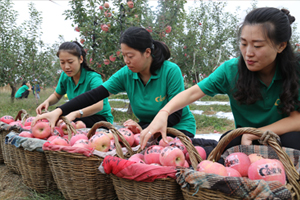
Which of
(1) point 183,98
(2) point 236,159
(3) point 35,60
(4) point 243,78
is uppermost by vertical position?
(3) point 35,60

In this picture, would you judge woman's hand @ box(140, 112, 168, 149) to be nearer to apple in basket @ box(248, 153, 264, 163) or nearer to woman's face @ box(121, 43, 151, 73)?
apple in basket @ box(248, 153, 264, 163)

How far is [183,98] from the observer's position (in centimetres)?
164

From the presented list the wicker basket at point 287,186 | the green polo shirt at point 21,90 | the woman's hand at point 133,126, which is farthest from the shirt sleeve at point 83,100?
the green polo shirt at point 21,90

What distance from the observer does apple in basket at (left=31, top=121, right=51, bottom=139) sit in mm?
2068

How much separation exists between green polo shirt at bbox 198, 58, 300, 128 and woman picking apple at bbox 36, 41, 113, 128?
130cm

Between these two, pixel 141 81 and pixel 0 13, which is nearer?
pixel 141 81

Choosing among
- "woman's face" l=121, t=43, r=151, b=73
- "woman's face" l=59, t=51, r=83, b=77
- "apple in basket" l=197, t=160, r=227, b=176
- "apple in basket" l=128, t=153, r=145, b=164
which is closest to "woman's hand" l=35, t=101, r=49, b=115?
"woman's face" l=59, t=51, r=83, b=77

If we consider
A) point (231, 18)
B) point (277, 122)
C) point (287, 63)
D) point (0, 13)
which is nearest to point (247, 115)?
point (277, 122)

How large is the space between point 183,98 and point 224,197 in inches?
29.2

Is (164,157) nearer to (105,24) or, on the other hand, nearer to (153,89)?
(153,89)

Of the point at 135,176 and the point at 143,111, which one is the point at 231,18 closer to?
the point at 143,111

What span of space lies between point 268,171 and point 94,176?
39.4 inches

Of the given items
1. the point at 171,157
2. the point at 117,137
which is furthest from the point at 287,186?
the point at 117,137

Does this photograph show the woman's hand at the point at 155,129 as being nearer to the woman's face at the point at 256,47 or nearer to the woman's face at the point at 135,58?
the woman's face at the point at 256,47
